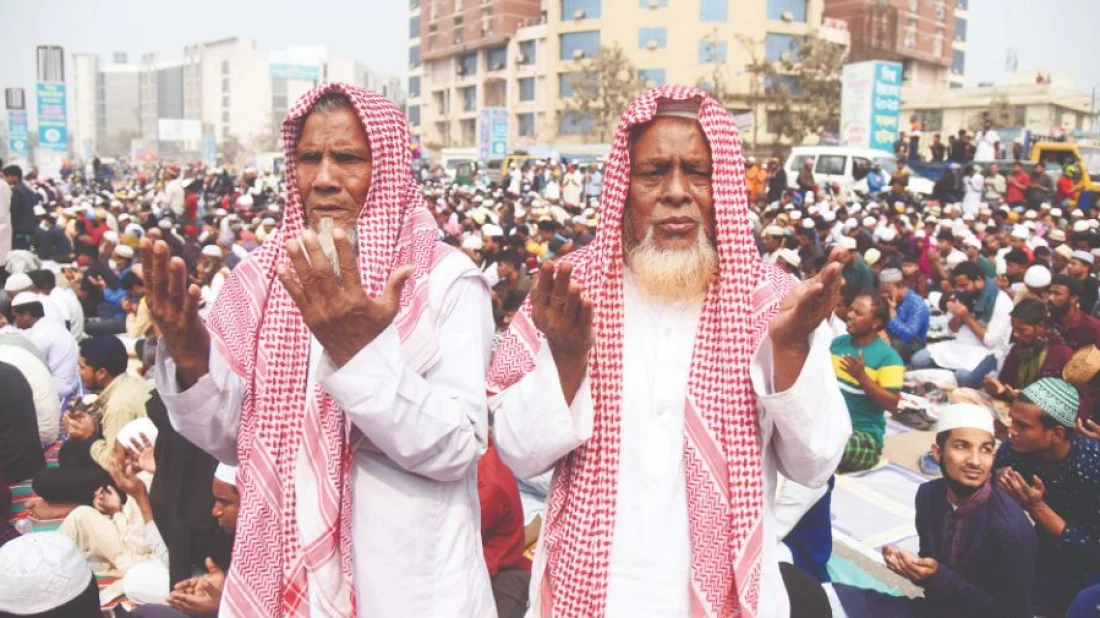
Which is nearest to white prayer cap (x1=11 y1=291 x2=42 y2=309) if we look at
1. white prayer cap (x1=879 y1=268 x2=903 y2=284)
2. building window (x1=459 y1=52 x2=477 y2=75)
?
white prayer cap (x1=879 y1=268 x2=903 y2=284)

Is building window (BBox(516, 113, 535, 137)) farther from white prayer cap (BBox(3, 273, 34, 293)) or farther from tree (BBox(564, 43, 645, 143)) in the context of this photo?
white prayer cap (BBox(3, 273, 34, 293))

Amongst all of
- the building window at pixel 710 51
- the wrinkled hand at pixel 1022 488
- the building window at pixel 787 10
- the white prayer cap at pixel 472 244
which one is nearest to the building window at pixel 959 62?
the building window at pixel 787 10

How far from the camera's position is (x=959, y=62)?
61688mm

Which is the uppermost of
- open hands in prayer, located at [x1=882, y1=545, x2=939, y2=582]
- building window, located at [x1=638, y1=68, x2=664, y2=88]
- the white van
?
building window, located at [x1=638, y1=68, x2=664, y2=88]

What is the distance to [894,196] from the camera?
1625 cm

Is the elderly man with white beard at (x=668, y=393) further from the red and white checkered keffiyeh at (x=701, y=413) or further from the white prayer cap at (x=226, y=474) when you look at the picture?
the white prayer cap at (x=226, y=474)

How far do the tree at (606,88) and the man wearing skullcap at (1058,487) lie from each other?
37.0 m

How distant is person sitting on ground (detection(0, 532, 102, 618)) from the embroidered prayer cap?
3.18 m

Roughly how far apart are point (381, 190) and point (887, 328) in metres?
6.16

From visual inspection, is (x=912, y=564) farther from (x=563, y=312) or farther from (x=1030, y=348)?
(x=1030, y=348)

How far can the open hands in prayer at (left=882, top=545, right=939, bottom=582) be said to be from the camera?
2854mm

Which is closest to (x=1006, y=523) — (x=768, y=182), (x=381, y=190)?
(x=381, y=190)

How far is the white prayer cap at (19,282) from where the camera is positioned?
7.33m

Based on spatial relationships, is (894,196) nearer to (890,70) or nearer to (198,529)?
(890,70)
